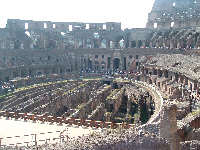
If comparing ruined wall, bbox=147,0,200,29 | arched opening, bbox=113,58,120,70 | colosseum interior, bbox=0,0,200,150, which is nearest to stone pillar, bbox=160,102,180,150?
colosseum interior, bbox=0,0,200,150

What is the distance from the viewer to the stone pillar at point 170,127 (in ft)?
36.4

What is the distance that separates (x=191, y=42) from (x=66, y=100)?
86.2 feet

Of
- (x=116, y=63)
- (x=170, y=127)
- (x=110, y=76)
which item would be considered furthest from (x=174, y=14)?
(x=170, y=127)

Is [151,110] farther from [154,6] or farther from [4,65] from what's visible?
[154,6]

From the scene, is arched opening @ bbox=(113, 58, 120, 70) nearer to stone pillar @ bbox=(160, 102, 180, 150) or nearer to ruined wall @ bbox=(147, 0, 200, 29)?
ruined wall @ bbox=(147, 0, 200, 29)

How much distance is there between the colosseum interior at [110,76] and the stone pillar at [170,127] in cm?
4

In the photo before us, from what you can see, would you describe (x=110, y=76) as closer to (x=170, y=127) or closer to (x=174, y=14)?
(x=174, y=14)

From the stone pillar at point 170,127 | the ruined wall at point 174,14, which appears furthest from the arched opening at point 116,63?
the stone pillar at point 170,127

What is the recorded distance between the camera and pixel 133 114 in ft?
98.7

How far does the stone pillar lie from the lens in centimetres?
1110

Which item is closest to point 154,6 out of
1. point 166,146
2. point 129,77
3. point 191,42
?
point 191,42

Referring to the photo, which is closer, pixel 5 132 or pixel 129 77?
pixel 5 132

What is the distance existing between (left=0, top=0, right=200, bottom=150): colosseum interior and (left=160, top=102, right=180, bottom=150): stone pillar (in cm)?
4

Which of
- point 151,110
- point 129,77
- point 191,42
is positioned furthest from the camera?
point 191,42
